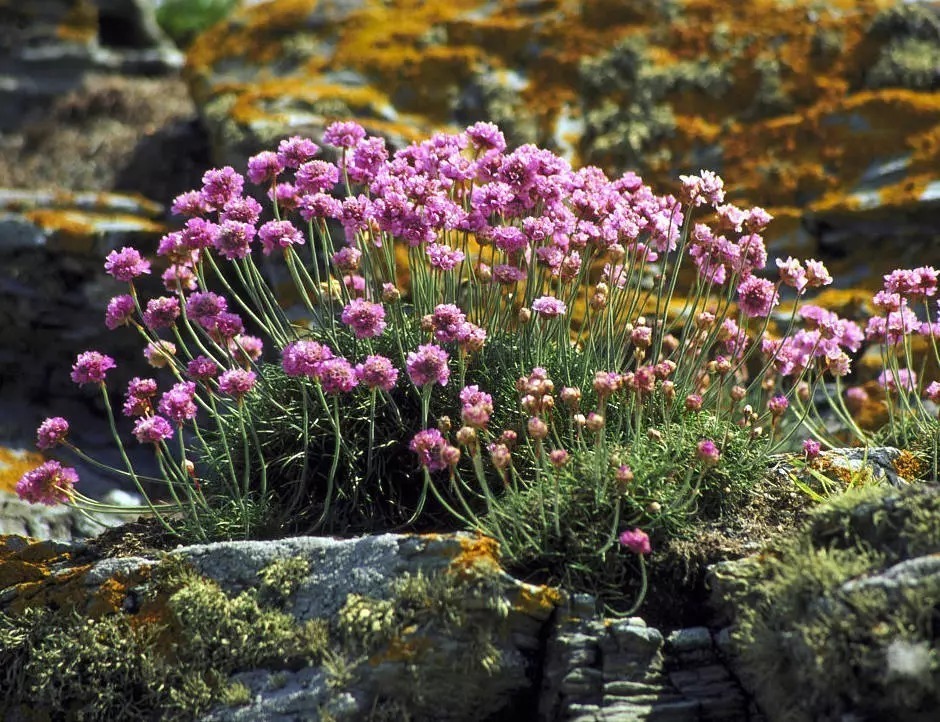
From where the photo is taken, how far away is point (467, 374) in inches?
194

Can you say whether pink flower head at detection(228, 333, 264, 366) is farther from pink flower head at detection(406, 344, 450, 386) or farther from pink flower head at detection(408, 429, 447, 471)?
pink flower head at detection(408, 429, 447, 471)

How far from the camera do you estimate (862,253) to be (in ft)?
23.4

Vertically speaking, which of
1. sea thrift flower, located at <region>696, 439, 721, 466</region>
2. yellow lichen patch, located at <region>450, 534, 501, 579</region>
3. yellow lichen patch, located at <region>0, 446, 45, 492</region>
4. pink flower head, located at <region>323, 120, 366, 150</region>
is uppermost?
pink flower head, located at <region>323, 120, 366, 150</region>

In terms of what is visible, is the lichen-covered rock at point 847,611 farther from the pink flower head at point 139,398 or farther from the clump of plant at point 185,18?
the clump of plant at point 185,18

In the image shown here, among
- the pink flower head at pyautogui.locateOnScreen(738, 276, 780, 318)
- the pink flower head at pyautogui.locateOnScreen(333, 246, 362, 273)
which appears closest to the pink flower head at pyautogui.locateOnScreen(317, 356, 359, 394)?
the pink flower head at pyautogui.locateOnScreen(333, 246, 362, 273)

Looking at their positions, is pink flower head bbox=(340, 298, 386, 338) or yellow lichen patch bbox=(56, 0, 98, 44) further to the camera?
yellow lichen patch bbox=(56, 0, 98, 44)

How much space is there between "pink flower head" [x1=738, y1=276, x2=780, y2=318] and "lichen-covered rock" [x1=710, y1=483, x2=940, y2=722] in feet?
4.29

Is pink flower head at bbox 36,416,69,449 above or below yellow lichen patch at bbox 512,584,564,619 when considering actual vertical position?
above

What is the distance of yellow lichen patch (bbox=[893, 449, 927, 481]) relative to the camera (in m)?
4.71

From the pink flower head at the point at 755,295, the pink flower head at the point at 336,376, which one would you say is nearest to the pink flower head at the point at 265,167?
the pink flower head at the point at 336,376

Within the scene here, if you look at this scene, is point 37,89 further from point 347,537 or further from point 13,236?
point 347,537

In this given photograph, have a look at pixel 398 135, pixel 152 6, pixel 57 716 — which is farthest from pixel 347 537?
pixel 152 6

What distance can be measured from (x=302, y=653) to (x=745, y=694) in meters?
1.66

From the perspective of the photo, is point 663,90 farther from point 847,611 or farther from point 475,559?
point 847,611
